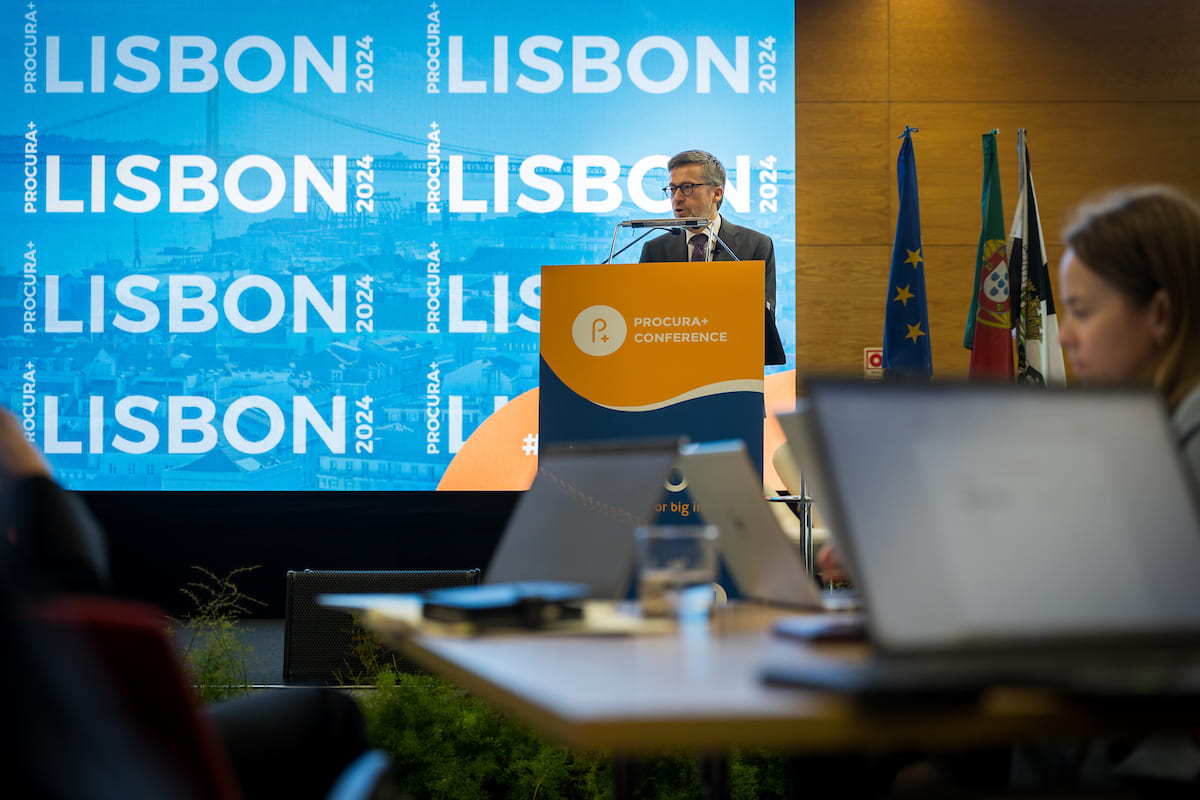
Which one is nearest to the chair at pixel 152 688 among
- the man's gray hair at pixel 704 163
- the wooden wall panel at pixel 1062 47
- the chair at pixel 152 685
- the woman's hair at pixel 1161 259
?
the chair at pixel 152 685

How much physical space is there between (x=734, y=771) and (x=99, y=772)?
6.90 ft

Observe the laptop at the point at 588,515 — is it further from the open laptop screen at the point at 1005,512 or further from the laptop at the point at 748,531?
the open laptop screen at the point at 1005,512

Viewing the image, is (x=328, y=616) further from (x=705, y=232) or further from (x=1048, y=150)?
(x=1048, y=150)

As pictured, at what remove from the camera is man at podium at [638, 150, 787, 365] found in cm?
472

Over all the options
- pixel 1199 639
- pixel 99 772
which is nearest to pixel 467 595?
pixel 1199 639

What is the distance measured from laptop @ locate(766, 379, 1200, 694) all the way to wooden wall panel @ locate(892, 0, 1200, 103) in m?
5.21

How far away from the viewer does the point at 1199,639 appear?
88 centimetres

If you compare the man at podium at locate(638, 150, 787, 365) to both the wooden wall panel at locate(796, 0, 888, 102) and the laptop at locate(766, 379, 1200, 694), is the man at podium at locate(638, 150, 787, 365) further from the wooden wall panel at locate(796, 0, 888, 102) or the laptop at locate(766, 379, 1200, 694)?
the laptop at locate(766, 379, 1200, 694)

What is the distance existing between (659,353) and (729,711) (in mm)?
2330

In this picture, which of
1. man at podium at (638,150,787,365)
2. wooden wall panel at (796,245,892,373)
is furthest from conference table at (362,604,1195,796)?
wooden wall panel at (796,245,892,373)

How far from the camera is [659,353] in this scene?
10.0ft

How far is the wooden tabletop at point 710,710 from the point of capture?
731 millimetres

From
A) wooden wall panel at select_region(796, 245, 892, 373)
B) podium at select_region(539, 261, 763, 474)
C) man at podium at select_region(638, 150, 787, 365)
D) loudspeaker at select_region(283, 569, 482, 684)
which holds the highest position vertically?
man at podium at select_region(638, 150, 787, 365)

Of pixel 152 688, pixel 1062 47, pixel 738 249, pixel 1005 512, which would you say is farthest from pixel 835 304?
pixel 152 688
